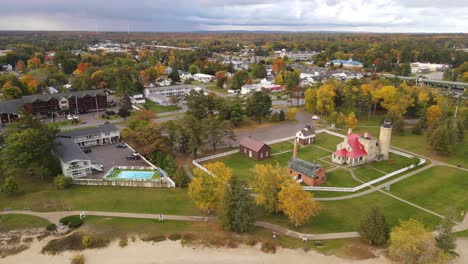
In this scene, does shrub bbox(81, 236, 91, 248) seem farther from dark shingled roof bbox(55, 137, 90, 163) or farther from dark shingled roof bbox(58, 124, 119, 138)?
dark shingled roof bbox(58, 124, 119, 138)

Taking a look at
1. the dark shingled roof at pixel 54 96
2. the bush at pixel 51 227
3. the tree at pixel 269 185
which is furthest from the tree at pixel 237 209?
the dark shingled roof at pixel 54 96

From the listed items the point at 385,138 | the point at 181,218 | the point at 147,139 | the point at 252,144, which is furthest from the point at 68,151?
the point at 385,138

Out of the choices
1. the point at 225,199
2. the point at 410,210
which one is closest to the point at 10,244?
the point at 225,199

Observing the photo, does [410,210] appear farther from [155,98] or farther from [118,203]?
[155,98]

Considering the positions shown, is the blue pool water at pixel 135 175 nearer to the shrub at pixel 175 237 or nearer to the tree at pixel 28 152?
the tree at pixel 28 152

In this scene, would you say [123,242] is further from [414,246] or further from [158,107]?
[158,107]

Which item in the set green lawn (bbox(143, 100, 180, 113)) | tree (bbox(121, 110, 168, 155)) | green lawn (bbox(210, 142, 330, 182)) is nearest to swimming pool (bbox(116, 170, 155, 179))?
tree (bbox(121, 110, 168, 155))

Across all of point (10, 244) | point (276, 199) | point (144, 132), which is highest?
point (144, 132)
